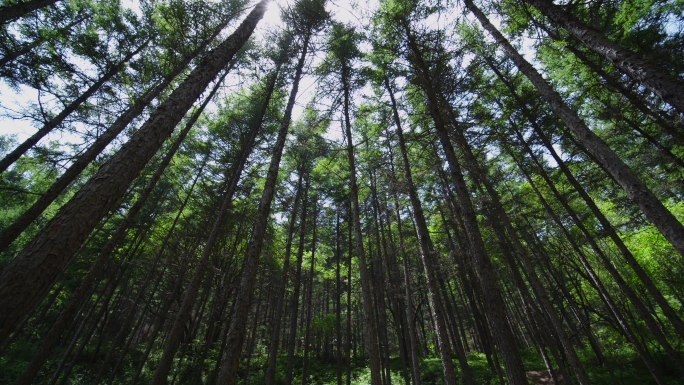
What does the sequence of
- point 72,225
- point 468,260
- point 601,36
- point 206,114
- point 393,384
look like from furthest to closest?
point 393,384, point 468,260, point 206,114, point 601,36, point 72,225

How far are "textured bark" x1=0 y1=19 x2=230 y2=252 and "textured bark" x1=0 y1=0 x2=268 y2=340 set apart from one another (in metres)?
5.07

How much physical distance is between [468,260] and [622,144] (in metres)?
10.1

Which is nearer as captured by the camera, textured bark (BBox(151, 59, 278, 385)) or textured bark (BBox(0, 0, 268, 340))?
textured bark (BBox(0, 0, 268, 340))

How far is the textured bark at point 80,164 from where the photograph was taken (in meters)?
5.97

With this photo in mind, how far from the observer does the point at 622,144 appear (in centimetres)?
1385

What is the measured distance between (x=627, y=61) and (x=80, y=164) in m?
13.0

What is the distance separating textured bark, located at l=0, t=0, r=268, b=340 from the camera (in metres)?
1.86

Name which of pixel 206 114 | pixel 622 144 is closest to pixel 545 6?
pixel 622 144

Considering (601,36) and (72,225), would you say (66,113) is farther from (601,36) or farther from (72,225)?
(601,36)

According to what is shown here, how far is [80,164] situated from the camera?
7277 millimetres

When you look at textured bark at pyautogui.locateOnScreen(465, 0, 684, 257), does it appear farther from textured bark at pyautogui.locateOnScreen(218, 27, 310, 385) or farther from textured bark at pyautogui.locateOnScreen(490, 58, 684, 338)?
textured bark at pyautogui.locateOnScreen(218, 27, 310, 385)

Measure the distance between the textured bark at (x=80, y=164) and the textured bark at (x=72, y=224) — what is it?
200 inches

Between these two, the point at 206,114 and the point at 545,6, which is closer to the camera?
the point at 545,6

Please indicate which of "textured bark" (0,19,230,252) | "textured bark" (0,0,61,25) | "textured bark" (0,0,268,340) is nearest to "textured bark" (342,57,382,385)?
"textured bark" (0,19,230,252)
